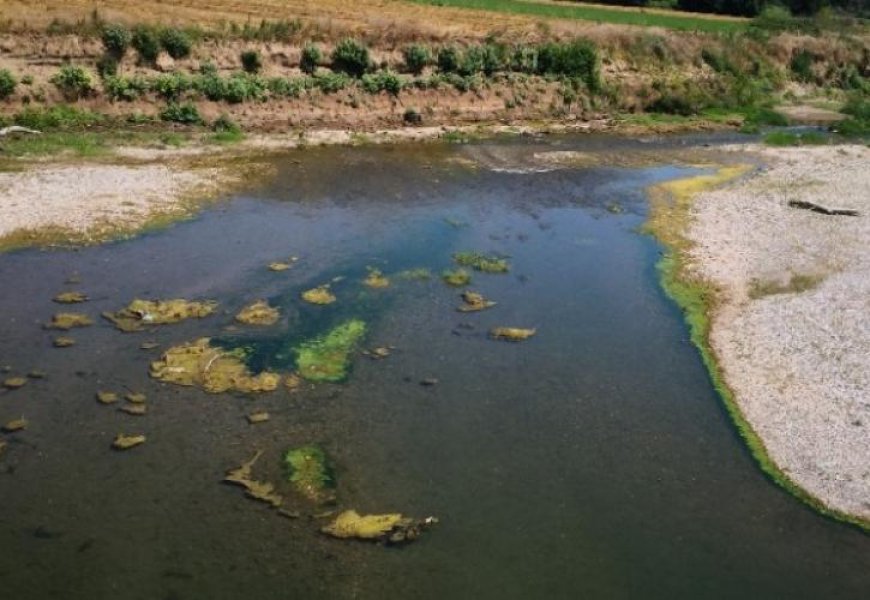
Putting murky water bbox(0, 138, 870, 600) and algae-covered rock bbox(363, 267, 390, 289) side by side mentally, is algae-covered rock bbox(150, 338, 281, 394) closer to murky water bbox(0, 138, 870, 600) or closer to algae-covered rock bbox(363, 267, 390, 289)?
murky water bbox(0, 138, 870, 600)

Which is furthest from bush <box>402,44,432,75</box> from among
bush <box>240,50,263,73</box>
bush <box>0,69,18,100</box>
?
bush <box>0,69,18,100</box>

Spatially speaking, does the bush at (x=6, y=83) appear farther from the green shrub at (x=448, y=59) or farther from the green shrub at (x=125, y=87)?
the green shrub at (x=448, y=59)

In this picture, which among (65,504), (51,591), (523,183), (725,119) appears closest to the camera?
(51,591)

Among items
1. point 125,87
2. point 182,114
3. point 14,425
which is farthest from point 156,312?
point 125,87

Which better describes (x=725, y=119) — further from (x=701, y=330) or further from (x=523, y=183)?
(x=701, y=330)

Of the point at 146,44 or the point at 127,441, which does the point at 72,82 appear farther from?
the point at 127,441

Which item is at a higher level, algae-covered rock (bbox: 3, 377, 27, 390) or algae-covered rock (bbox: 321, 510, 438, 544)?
algae-covered rock (bbox: 3, 377, 27, 390)

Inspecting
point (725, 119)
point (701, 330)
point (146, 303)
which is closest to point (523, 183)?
point (701, 330)
